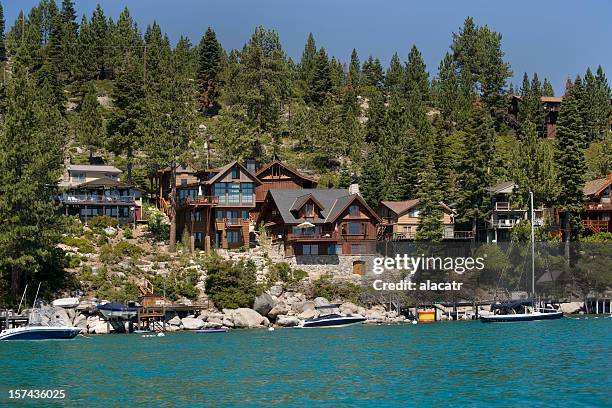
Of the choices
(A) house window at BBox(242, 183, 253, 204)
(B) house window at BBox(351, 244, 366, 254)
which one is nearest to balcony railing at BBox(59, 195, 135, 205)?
(A) house window at BBox(242, 183, 253, 204)

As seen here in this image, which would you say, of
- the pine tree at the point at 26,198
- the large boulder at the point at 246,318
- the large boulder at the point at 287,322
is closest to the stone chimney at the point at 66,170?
the pine tree at the point at 26,198

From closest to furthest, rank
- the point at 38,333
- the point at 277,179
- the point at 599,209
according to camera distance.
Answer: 1. the point at 38,333
2. the point at 599,209
3. the point at 277,179

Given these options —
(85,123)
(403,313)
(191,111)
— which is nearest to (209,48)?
(85,123)

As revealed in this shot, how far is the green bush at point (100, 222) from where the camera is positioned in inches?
3494

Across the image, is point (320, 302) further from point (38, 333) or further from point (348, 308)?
point (38, 333)

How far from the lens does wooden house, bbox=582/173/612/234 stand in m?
100

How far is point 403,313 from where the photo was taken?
84438mm

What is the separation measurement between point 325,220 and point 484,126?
72.4ft

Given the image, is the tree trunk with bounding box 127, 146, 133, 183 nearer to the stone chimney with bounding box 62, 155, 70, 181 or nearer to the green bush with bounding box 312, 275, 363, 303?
the stone chimney with bounding box 62, 155, 70, 181

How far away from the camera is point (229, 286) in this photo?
78.4 m

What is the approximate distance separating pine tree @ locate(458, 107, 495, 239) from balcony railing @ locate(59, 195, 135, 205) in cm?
3766

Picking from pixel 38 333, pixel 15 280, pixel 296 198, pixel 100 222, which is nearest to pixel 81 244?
pixel 100 222

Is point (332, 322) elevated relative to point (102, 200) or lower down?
lower down

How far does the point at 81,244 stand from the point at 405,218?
37586 mm
